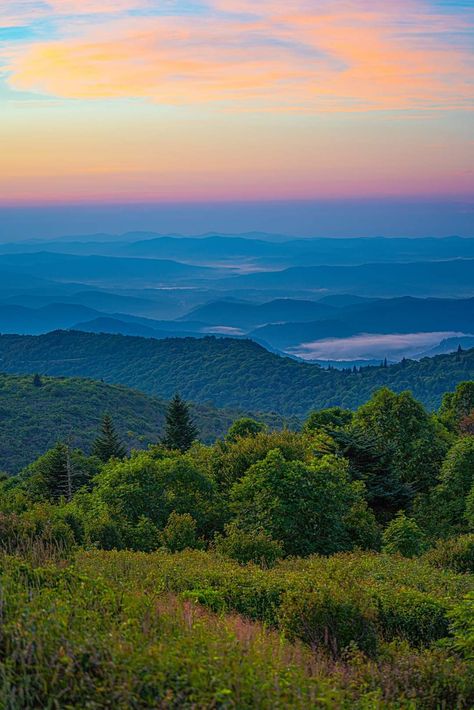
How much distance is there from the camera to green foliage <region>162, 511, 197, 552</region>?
20.7 meters

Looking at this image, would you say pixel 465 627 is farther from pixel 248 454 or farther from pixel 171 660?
pixel 248 454

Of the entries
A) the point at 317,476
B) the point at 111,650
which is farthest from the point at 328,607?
the point at 317,476

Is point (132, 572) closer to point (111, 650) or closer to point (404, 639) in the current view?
point (404, 639)

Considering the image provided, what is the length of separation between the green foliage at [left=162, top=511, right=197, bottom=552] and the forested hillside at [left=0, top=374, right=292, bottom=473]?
64.5 meters

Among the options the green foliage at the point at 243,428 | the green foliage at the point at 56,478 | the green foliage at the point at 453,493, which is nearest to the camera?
the green foliage at the point at 453,493

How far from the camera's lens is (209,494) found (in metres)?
26.0

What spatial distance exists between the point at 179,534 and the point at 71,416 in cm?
9433

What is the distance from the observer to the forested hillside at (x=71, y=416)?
9412 centimetres

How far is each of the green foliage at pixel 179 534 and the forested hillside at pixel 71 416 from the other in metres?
64.5

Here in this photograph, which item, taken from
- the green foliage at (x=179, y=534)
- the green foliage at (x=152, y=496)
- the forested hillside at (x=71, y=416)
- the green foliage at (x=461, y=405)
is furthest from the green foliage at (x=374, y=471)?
the forested hillside at (x=71, y=416)

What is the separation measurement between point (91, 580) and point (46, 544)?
3.61 metres

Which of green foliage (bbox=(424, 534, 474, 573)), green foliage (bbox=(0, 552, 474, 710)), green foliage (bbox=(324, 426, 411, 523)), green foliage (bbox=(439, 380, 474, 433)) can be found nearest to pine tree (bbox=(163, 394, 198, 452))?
green foliage (bbox=(439, 380, 474, 433))

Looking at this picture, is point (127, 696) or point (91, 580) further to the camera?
point (91, 580)

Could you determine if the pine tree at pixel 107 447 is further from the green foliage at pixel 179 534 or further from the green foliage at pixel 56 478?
the green foliage at pixel 179 534
